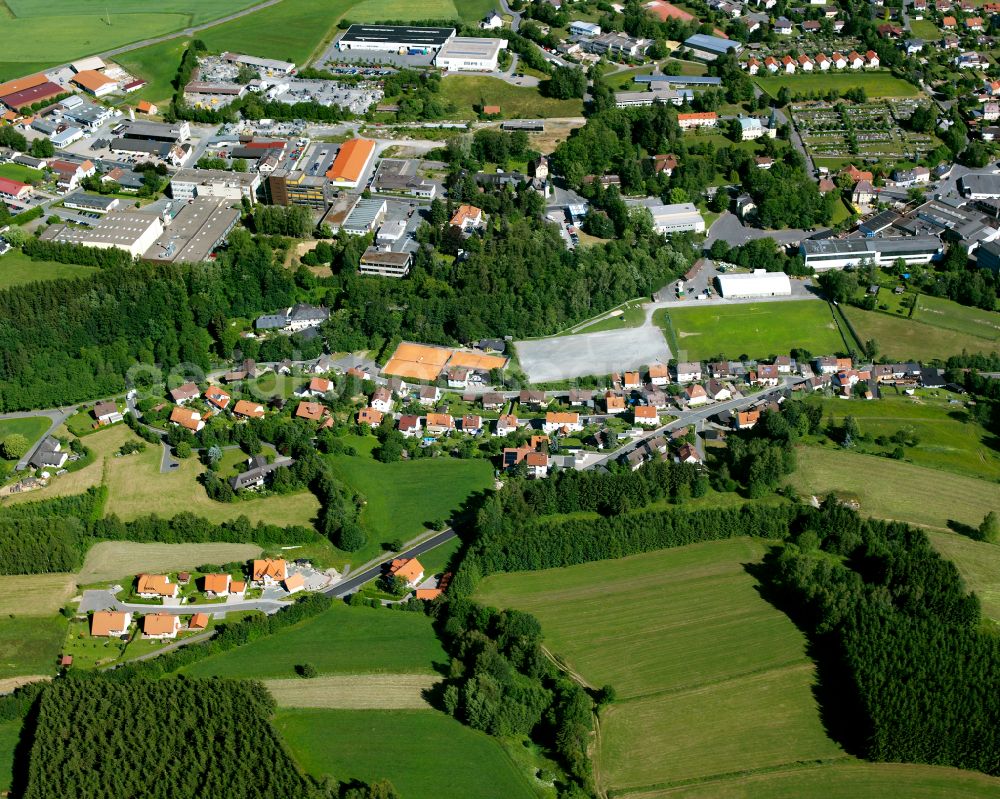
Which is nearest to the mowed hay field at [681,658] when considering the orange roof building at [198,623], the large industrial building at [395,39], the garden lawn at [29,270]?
the orange roof building at [198,623]

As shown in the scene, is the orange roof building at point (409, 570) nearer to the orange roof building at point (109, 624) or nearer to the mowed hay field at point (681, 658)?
the mowed hay field at point (681, 658)

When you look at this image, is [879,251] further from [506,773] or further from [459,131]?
[506,773]

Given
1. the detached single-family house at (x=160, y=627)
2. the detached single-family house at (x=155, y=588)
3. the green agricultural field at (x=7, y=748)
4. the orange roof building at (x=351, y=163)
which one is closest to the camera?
the green agricultural field at (x=7, y=748)

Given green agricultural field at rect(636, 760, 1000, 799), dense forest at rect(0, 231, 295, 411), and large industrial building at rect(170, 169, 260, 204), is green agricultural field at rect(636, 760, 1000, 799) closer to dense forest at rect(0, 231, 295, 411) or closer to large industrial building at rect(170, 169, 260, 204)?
dense forest at rect(0, 231, 295, 411)

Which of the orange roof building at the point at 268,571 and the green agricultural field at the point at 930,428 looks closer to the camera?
the orange roof building at the point at 268,571

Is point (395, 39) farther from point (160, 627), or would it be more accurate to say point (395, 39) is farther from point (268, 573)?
point (160, 627)

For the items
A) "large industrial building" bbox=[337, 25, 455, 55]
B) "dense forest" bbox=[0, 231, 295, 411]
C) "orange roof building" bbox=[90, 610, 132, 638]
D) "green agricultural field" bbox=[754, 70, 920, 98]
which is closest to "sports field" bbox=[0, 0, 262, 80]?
"large industrial building" bbox=[337, 25, 455, 55]
